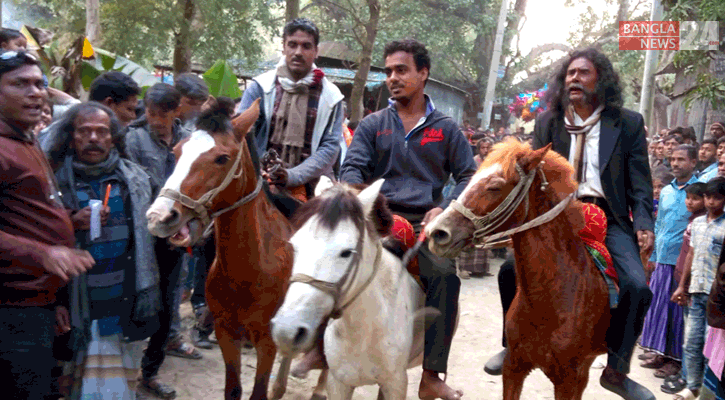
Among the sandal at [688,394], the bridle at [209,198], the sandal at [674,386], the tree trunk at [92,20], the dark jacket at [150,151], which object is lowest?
the sandal at [674,386]

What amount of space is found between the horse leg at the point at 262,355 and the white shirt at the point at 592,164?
94.3 inches

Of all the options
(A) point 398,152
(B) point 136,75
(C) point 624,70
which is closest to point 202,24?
(B) point 136,75

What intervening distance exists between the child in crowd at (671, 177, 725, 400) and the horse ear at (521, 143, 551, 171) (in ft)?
9.26

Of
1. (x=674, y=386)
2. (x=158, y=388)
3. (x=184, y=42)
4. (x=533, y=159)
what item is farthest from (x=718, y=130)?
(x=184, y=42)

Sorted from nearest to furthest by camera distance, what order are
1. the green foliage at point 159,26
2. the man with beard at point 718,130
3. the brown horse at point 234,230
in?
the brown horse at point 234,230 < the man with beard at point 718,130 < the green foliage at point 159,26

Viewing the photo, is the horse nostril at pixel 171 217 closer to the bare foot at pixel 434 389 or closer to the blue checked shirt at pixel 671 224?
the bare foot at pixel 434 389

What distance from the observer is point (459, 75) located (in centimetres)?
2722

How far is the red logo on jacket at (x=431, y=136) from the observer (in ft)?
13.2

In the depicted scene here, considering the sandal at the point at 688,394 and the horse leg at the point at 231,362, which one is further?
the sandal at the point at 688,394

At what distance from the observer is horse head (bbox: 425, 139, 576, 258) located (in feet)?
9.80

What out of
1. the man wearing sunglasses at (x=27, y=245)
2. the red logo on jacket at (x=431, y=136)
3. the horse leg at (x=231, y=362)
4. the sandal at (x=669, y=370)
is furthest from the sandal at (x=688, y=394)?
A: the man wearing sunglasses at (x=27, y=245)

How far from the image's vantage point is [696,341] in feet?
16.7

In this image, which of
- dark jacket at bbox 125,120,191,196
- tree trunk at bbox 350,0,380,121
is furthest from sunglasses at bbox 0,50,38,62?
tree trunk at bbox 350,0,380,121

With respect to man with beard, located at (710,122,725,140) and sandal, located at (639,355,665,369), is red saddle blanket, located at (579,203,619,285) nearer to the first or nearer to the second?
sandal, located at (639,355,665,369)
